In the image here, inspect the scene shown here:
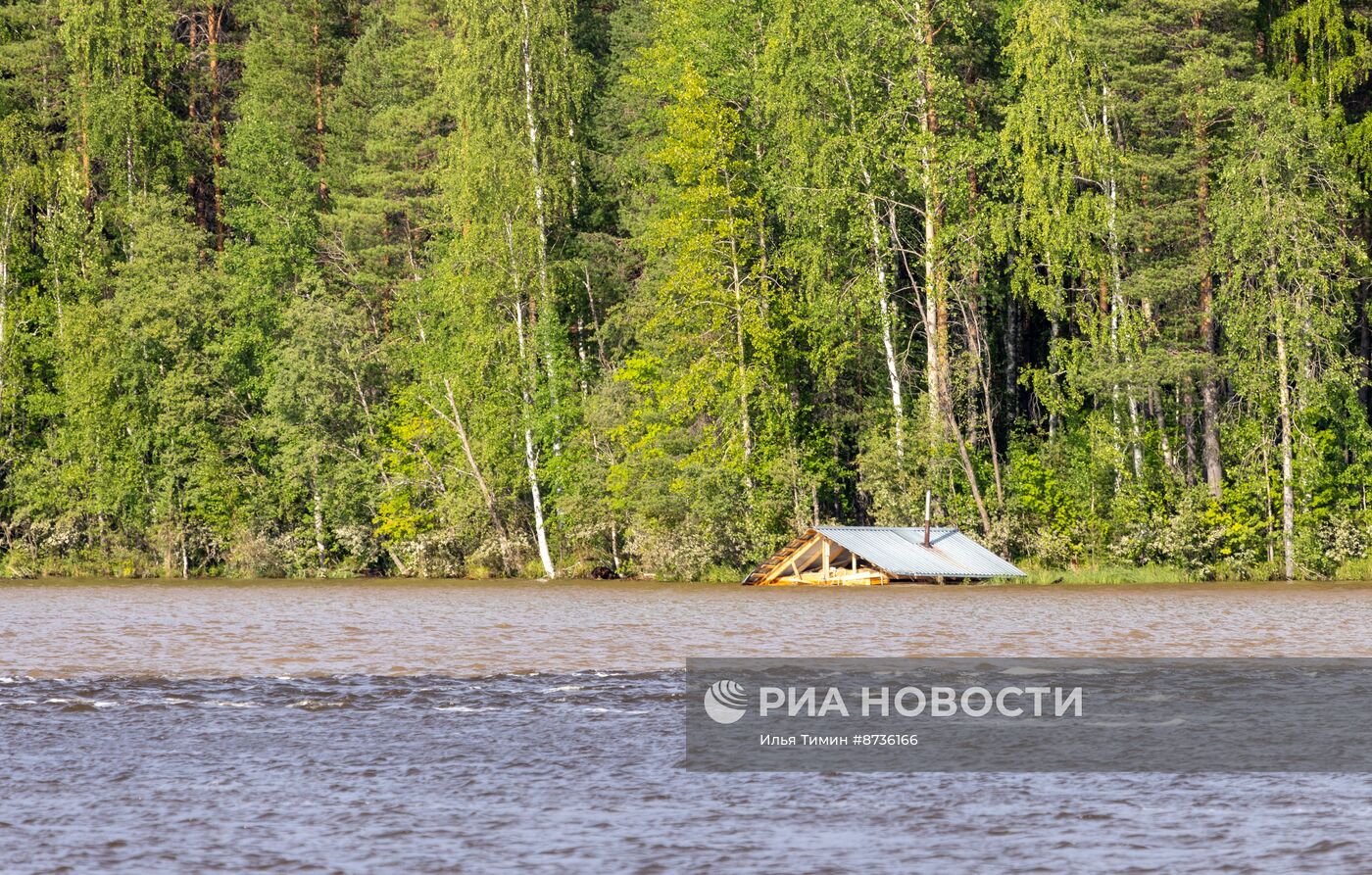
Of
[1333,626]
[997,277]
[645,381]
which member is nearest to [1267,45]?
[997,277]

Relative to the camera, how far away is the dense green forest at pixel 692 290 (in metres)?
42.4

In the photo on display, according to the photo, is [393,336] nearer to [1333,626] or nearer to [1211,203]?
[1211,203]

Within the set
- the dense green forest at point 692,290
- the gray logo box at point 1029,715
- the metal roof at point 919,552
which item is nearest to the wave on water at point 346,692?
the gray logo box at point 1029,715

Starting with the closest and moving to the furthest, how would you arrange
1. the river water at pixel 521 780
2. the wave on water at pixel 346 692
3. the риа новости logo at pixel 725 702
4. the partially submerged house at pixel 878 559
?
1. the river water at pixel 521 780
2. the риа новости logo at pixel 725 702
3. the wave on water at pixel 346 692
4. the partially submerged house at pixel 878 559

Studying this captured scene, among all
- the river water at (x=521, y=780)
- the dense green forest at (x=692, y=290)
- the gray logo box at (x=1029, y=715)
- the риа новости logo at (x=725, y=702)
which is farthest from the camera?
the dense green forest at (x=692, y=290)

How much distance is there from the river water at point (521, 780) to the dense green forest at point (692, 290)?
1754 cm

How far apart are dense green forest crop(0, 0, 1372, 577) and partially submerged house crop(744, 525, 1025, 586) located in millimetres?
2978

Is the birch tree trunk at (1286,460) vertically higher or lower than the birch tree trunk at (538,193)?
lower

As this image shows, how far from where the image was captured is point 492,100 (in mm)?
50219

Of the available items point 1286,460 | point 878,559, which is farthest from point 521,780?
point 1286,460

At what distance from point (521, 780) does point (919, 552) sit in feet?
95.9

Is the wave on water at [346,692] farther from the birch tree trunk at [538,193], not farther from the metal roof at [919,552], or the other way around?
the birch tree trunk at [538,193]

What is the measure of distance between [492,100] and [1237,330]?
2267 cm

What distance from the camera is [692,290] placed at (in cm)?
Answer: 4584
